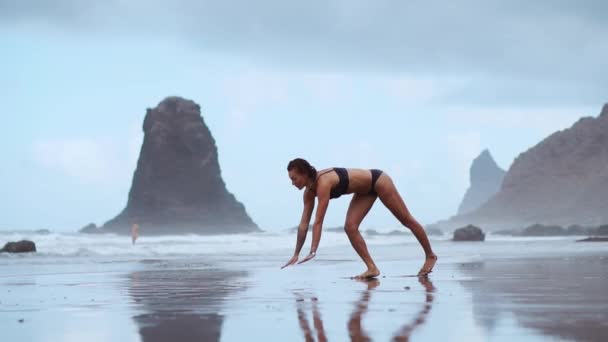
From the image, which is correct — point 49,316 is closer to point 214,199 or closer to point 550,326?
point 550,326

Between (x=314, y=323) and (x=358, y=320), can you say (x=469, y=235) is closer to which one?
(x=358, y=320)

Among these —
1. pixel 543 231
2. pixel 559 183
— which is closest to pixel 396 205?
pixel 543 231

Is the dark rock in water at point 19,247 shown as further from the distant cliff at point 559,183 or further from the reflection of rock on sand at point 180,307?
the distant cliff at point 559,183

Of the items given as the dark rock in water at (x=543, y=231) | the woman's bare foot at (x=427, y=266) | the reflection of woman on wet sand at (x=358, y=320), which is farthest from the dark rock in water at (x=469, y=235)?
the reflection of woman on wet sand at (x=358, y=320)

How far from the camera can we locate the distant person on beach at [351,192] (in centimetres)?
962

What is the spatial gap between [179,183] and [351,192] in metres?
102

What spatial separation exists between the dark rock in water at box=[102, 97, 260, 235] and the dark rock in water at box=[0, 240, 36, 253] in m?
78.5

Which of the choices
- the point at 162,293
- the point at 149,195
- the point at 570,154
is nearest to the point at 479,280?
the point at 162,293

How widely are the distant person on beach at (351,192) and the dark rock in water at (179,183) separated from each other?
95.9 meters

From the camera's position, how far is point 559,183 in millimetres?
120875

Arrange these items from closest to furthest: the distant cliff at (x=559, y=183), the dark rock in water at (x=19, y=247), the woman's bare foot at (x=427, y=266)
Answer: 1. the woman's bare foot at (x=427, y=266)
2. the dark rock in water at (x=19, y=247)
3. the distant cliff at (x=559, y=183)

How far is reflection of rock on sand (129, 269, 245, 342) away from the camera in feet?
17.3

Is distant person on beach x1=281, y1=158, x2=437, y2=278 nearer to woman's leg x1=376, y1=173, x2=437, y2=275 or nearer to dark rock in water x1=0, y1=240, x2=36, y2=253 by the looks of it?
woman's leg x1=376, y1=173, x2=437, y2=275

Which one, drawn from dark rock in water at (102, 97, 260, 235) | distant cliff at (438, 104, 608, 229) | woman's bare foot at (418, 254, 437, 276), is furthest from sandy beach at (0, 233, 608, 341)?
distant cliff at (438, 104, 608, 229)
